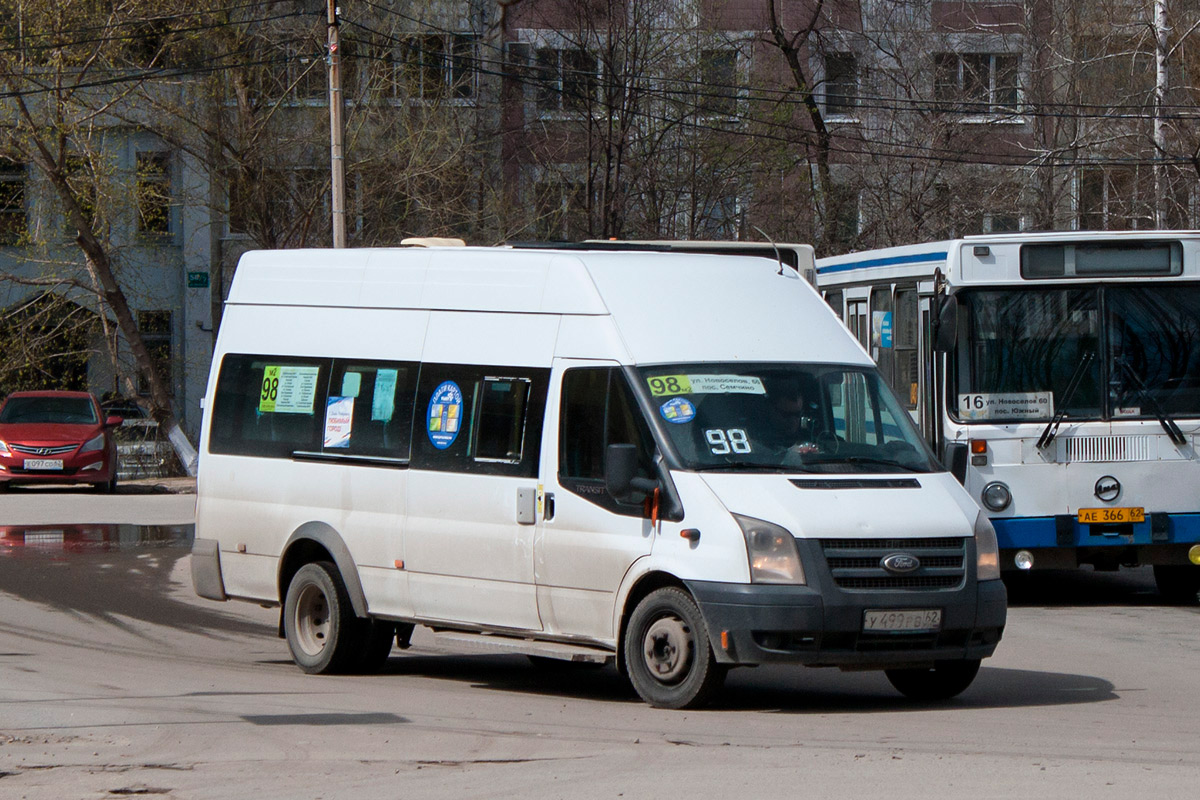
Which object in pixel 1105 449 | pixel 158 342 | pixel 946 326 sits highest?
pixel 158 342

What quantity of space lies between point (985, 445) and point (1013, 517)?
1.93 ft

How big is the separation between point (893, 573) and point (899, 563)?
0.06 m

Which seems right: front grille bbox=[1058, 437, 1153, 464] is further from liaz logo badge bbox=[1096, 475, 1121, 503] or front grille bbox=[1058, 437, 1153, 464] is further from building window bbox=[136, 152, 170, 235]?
building window bbox=[136, 152, 170, 235]

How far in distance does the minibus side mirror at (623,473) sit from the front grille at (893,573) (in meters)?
0.96

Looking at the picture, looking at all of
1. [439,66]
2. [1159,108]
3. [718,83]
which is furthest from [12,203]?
[1159,108]

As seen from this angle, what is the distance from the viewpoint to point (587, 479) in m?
9.15

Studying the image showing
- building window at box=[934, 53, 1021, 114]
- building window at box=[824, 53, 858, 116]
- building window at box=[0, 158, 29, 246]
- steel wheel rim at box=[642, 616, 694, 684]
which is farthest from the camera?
building window at box=[824, 53, 858, 116]

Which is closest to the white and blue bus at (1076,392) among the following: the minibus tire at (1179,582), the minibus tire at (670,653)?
the minibus tire at (1179,582)

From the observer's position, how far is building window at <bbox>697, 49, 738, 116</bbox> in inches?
1341

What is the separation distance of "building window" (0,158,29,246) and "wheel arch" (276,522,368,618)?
23.3m

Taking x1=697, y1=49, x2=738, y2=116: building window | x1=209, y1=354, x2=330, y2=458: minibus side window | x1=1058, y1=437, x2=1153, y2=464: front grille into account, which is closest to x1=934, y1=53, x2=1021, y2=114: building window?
x1=697, y1=49, x2=738, y2=116: building window

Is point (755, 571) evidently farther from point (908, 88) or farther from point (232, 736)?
point (908, 88)

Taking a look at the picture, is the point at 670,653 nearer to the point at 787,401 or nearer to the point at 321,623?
the point at 787,401

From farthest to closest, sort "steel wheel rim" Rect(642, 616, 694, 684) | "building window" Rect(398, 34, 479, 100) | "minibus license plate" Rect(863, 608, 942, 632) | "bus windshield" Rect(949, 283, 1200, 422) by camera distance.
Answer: "building window" Rect(398, 34, 479, 100), "bus windshield" Rect(949, 283, 1200, 422), "steel wheel rim" Rect(642, 616, 694, 684), "minibus license plate" Rect(863, 608, 942, 632)
